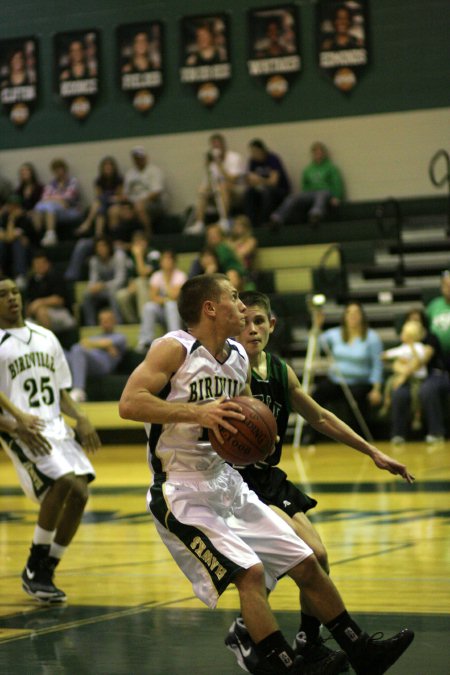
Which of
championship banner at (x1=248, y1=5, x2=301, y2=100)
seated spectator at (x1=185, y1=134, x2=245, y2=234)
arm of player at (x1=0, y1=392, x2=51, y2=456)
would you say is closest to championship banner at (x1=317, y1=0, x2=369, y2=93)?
championship banner at (x1=248, y1=5, x2=301, y2=100)

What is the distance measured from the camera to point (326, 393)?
13.0 meters

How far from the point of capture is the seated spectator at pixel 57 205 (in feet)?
55.4

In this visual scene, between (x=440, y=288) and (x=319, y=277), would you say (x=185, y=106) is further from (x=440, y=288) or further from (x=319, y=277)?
(x=440, y=288)

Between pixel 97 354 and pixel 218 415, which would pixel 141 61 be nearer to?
pixel 97 354

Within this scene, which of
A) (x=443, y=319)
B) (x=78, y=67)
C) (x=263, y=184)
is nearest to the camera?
(x=443, y=319)

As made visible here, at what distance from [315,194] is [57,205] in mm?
3610

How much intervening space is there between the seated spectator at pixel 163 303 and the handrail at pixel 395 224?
8.05ft

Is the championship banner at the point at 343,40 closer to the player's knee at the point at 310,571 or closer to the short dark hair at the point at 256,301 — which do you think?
the short dark hair at the point at 256,301

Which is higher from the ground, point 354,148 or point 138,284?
point 354,148

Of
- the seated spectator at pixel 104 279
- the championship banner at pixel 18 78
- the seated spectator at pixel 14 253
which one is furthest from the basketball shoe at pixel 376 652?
the championship banner at pixel 18 78

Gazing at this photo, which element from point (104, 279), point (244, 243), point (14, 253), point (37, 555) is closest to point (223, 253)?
point (244, 243)

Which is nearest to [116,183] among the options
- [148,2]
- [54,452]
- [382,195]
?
[148,2]

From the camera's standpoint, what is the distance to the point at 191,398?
14.6 ft

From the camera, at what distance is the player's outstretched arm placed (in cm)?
416
